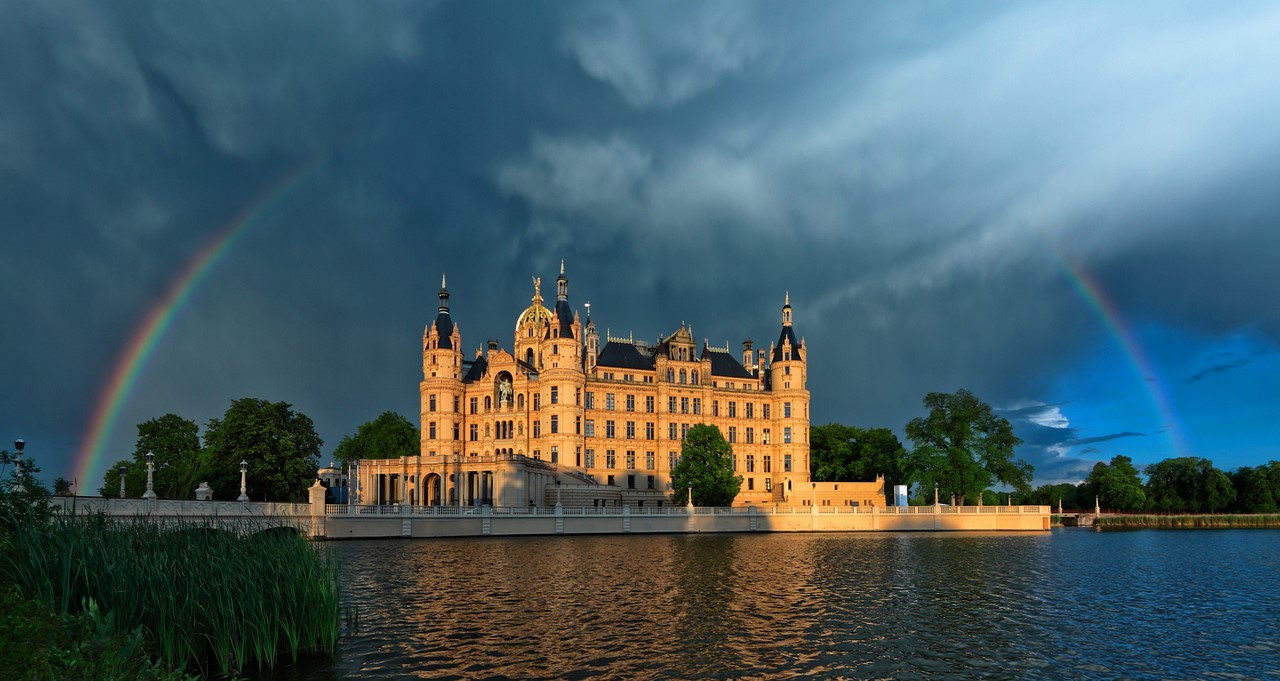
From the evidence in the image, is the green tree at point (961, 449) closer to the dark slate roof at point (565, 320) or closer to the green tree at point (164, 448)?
the dark slate roof at point (565, 320)

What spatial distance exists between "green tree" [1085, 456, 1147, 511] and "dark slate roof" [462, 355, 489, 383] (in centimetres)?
9303

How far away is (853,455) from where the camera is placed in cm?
11994

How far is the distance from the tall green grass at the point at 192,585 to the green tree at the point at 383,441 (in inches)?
3938

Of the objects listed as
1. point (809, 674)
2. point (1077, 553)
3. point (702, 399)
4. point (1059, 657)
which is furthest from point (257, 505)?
point (702, 399)

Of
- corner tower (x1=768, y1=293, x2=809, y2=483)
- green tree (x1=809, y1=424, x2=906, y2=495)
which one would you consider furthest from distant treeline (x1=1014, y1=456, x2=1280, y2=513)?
corner tower (x1=768, y1=293, x2=809, y2=483)

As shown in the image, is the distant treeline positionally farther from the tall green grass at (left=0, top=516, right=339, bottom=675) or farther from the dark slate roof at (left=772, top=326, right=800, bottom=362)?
the tall green grass at (left=0, top=516, right=339, bottom=675)

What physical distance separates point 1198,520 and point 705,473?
75.4 meters

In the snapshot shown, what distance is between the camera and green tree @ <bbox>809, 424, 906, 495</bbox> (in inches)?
4601

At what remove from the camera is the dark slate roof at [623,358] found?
10656cm

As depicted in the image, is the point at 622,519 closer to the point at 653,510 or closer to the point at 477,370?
the point at 653,510

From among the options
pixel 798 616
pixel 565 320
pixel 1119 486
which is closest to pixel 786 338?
pixel 565 320

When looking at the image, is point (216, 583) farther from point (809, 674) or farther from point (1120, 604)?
point (1120, 604)

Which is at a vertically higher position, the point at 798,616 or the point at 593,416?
the point at 593,416

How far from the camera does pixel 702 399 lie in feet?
356
